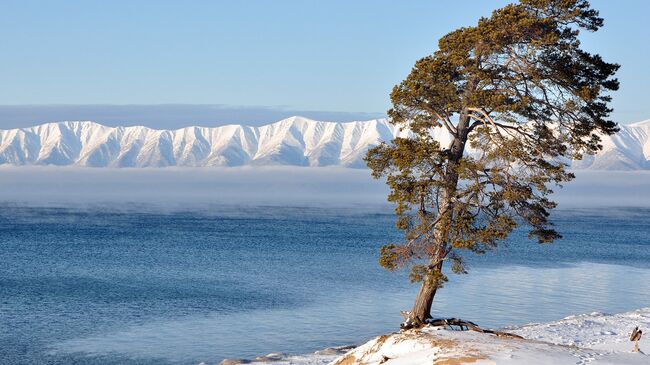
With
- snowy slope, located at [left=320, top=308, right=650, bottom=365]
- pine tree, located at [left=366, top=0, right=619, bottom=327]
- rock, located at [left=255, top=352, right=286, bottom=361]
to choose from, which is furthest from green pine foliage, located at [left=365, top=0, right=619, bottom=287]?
rock, located at [left=255, top=352, right=286, bottom=361]

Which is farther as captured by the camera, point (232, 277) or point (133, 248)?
point (133, 248)

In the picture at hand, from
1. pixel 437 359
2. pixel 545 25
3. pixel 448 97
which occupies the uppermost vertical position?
pixel 545 25

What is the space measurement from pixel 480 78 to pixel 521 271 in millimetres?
50396

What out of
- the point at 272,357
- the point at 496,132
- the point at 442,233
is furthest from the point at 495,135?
the point at 272,357

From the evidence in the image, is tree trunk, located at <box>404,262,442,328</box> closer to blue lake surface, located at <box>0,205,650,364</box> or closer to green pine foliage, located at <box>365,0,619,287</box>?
green pine foliage, located at <box>365,0,619,287</box>

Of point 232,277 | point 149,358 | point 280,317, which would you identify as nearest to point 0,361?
point 149,358

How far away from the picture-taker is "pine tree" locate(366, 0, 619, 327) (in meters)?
30.0

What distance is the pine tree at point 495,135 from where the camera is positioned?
30000mm

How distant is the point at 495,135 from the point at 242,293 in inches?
1392

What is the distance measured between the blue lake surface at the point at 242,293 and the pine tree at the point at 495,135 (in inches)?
137

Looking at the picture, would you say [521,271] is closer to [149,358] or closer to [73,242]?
[149,358]

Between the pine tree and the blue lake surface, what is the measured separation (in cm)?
348

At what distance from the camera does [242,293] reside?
62.0 m

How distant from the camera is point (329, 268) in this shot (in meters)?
79.5
